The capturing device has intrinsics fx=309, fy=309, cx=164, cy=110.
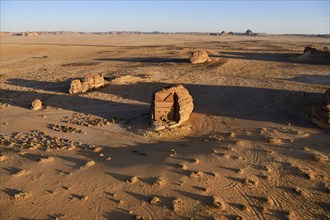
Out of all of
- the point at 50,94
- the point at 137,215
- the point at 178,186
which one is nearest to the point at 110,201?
the point at 137,215

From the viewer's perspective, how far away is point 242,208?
859 cm

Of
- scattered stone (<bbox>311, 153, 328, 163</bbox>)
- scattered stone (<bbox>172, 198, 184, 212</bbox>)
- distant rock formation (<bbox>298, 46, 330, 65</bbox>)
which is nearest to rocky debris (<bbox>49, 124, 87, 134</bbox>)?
scattered stone (<bbox>172, 198, 184, 212</bbox>)

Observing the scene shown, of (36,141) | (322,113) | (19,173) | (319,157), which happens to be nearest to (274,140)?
(319,157)

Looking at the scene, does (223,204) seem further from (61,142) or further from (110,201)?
(61,142)

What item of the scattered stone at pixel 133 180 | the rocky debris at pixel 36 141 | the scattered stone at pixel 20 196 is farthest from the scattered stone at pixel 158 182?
the rocky debris at pixel 36 141

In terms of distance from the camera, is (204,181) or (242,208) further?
(204,181)

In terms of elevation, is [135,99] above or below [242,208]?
above

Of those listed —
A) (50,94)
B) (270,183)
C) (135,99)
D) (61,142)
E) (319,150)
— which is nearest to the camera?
(270,183)

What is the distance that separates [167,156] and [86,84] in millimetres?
11581

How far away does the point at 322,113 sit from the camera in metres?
13.8

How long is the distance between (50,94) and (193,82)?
9960 millimetres

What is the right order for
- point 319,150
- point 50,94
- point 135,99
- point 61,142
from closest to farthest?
point 319,150
point 61,142
point 135,99
point 50,94

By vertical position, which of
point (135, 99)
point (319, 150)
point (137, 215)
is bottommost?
point (137, 215)

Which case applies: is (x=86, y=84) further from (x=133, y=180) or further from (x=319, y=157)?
(x=319, y=157)
